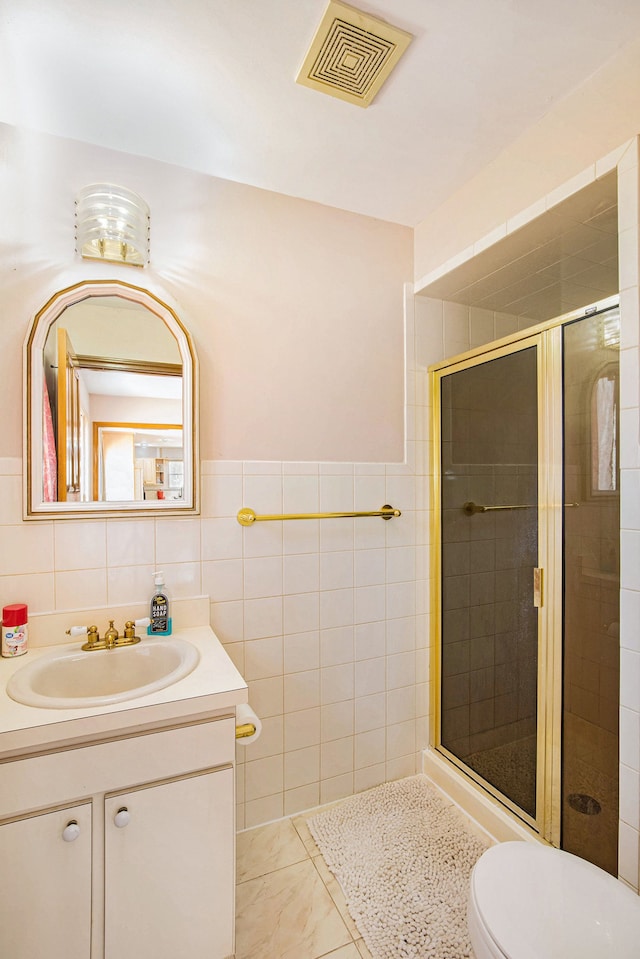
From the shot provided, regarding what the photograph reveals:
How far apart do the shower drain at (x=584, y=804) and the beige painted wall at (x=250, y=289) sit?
1.25m

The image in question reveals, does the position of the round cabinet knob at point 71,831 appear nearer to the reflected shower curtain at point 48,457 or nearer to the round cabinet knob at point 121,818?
the round cabinet knob at point 121,818

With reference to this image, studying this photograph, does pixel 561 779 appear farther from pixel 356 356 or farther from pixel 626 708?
pixel 356 356

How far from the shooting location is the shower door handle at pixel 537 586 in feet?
4.94

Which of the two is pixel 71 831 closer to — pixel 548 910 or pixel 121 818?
pixel 121 818

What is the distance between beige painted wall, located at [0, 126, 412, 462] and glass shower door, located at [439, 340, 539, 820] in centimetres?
29

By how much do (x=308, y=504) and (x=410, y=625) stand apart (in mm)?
705

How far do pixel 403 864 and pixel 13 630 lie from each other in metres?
1.41

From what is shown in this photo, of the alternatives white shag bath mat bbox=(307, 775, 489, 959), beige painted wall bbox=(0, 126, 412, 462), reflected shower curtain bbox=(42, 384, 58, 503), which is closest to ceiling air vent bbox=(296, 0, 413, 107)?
beige painted wall bbox=(0, 126, 412, 462)

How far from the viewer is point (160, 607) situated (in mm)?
1475

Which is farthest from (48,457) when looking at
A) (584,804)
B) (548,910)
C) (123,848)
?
(584,804)

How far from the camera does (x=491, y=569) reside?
1.73m

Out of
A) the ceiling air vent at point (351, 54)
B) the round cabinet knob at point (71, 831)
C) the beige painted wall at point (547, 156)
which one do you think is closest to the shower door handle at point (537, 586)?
the beige painted wall at point (547, 156)

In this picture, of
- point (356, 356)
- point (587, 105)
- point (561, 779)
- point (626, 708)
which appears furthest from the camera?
point (356, 356)

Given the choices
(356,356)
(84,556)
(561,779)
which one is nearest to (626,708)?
(561,779)
